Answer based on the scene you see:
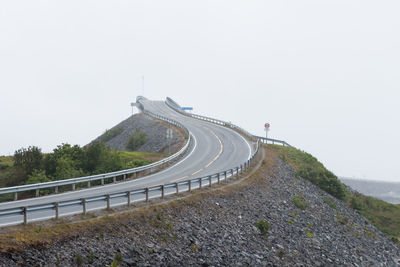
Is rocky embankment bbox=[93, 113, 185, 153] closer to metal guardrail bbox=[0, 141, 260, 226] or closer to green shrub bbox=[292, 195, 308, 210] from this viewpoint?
green shrub bbox=[292, 195, 308, 210]

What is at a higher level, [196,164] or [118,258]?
[196,164]

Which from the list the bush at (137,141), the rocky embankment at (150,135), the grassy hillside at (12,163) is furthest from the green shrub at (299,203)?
the bush at (137,141)

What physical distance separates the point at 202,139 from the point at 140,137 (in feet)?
34.5

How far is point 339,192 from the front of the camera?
148ft

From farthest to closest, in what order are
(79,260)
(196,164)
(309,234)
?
1. (196,164)
2. (309,234)
3. (79,260)

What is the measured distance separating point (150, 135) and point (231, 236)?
4226 cm

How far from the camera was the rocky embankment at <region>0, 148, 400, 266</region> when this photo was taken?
15328 mm

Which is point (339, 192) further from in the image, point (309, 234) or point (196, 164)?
point (309, 234)

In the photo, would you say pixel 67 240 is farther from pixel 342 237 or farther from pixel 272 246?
pixel 342 237

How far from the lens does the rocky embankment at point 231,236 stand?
15.3 meters

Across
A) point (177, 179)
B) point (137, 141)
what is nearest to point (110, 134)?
point (137, 141)

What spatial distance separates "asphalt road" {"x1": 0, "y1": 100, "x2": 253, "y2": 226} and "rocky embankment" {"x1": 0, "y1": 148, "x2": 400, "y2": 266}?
92.0 inches

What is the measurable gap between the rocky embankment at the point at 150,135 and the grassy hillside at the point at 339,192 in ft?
41.4

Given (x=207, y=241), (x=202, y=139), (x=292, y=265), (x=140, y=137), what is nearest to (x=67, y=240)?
(x=207, y=241)
